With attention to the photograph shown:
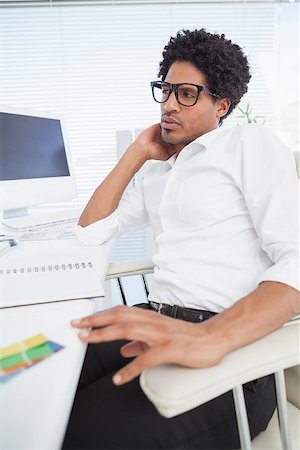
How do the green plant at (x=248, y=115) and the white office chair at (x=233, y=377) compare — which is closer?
the white office chair at (x=233, y=377)

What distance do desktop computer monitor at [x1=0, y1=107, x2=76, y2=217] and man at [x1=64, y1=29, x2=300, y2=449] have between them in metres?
0.36

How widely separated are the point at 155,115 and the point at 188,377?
2.92 m

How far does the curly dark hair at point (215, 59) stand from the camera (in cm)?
117

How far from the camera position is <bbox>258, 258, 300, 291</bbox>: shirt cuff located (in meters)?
0.71

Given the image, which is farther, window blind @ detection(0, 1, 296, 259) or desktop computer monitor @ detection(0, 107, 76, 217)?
window blind @ detection(0, 1, 296, 259)

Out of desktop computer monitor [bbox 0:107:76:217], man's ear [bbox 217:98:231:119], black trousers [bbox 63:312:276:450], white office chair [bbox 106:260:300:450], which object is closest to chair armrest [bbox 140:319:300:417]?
white office chair [bbox 106:260:300:450]

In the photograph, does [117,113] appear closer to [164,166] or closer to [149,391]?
[164,166]

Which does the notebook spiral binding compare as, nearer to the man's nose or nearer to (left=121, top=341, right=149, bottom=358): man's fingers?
(left=121, top=341, right=149, bottom=358): man's fingers

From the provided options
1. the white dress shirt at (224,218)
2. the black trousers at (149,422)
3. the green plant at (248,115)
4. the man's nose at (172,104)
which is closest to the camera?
the black trousers at (149,422)

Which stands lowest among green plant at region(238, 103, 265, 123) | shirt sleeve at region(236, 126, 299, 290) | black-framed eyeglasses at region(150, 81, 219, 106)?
shirt sleeve at region(236, 126, 299, 290)

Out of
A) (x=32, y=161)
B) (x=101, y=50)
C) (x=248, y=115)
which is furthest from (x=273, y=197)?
(x=101, y=50)

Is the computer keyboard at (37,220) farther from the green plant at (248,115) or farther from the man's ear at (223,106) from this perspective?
the green plant at (248,115)

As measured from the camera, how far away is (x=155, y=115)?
10.5 feet

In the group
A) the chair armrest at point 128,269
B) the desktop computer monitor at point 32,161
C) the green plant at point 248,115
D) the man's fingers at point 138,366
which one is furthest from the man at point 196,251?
the green plant at point 248,115
